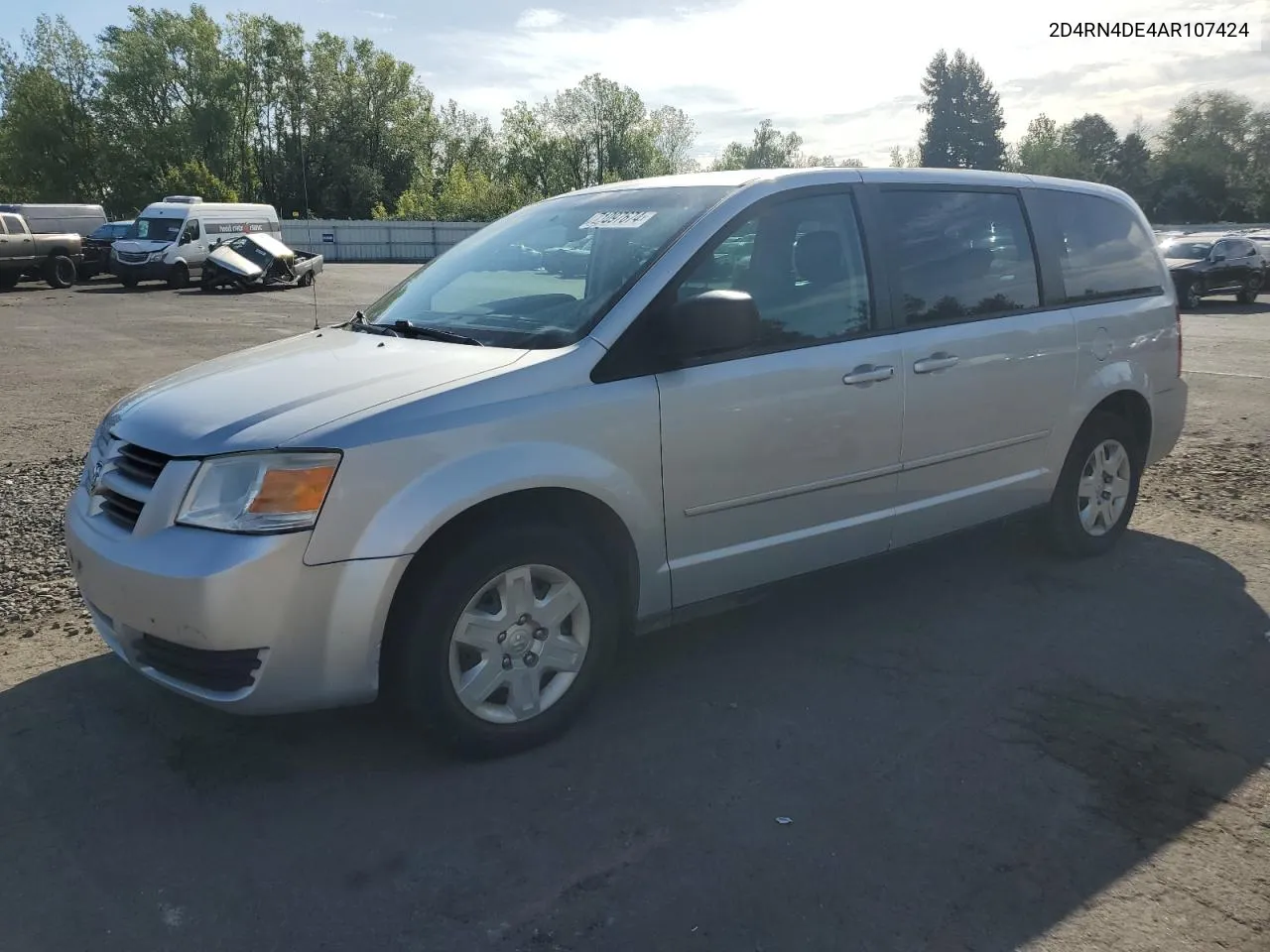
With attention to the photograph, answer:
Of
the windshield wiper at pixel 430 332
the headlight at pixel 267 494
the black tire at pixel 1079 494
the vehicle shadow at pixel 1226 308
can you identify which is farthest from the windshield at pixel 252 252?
the headlight at pixel 267 494

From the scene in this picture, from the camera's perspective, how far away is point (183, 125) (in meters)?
67.4

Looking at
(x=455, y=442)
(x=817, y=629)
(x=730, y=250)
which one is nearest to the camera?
(x=455, y=442)

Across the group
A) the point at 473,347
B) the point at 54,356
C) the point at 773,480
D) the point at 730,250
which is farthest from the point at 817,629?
the point at 54,356

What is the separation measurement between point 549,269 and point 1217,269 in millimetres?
22723

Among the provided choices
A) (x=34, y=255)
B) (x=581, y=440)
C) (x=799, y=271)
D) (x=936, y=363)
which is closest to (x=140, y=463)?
(x=581, y=440)

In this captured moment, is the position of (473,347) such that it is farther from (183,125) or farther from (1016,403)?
(183,125)

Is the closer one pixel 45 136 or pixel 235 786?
pixel 235 786

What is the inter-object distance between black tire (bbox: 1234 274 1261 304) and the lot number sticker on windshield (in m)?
23.1

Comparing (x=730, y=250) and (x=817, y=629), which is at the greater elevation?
(x=730, y=250)

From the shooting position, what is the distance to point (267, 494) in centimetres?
289

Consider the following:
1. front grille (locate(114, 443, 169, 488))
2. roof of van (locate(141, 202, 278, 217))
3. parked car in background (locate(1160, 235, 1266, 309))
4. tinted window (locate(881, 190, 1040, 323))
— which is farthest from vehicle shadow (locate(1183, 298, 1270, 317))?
roof of van (locate(141, 202, 278, 217))

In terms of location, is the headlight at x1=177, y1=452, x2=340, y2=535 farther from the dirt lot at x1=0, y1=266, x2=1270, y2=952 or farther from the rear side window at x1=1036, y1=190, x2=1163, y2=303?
the rear side window at x1=1036, y1=190, x2=1163, y2=303

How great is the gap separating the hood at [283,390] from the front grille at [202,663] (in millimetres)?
574

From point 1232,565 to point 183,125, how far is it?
74162 mm
